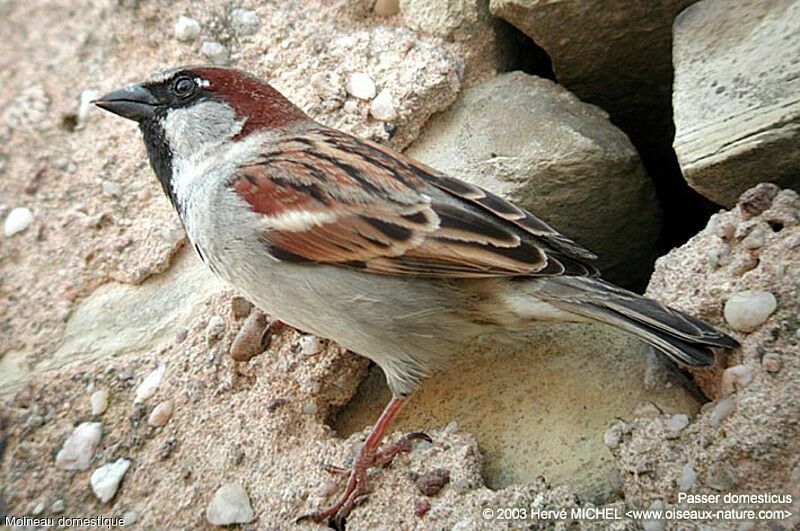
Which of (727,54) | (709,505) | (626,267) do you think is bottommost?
(626,267)

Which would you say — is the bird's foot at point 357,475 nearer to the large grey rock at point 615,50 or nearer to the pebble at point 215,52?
the large grey rock at point 615,50

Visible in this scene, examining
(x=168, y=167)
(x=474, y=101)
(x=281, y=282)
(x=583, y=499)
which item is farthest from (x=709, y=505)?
(x=168, y=167)

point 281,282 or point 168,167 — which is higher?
point 168,167

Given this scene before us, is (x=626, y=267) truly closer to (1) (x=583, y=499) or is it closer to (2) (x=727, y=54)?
(2) (x=727, y=54)

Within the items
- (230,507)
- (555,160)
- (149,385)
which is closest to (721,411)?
(555,160)

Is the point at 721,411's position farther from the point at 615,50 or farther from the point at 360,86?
the point at 360,86

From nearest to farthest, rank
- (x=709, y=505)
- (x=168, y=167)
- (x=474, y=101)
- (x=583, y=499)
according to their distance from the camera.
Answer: (x=709, y=505) < (x=583, y=499) < (x=168, y=167) < (x=474, y=101)
